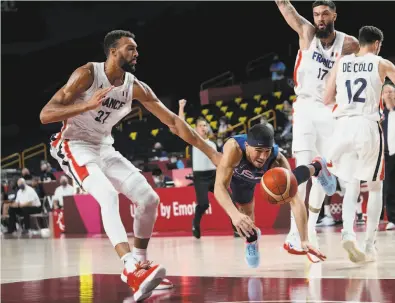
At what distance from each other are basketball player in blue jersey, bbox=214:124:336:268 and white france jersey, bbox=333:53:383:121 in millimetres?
774

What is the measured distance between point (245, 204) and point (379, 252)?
178 centimetres

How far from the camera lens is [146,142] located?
24344 mm

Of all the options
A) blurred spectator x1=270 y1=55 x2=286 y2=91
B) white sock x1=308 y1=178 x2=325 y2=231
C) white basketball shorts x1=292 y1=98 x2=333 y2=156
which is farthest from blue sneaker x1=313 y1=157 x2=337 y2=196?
blurred spectator x1=270 y1=55 x2=286 y2=91

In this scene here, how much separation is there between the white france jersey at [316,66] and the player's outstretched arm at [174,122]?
190 cm

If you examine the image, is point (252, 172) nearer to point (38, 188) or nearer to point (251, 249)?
point (251, 249)

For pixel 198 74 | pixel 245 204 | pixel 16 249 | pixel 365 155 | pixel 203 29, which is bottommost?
pixel 16 249

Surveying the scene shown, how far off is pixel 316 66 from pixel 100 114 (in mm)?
2690

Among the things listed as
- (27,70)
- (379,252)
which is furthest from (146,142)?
(379,252)

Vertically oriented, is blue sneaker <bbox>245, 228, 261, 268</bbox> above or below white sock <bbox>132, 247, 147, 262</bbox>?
below

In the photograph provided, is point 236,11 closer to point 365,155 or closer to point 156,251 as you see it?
point 156,251

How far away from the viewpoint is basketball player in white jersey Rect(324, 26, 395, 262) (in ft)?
23.3

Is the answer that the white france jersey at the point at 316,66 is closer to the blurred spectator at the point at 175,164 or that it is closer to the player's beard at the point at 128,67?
the player's beard at the point at 128,67

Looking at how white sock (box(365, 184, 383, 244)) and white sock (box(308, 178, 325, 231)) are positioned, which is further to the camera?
white sock (box(308, 178, 325, 231))

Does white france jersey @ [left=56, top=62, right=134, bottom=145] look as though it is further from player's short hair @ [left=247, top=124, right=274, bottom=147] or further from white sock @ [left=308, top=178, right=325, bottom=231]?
white sock @ [left=308, top=178, right=325, bottom=231]
